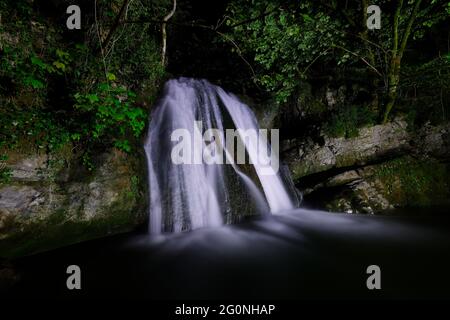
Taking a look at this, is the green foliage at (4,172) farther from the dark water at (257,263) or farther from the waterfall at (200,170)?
the waterfall at (200,170)

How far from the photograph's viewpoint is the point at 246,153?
703 cm

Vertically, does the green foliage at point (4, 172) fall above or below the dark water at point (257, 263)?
above

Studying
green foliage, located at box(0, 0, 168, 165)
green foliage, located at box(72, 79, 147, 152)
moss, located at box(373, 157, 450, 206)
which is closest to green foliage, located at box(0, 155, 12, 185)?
green foliage, located at box(0, 0, 168, 165)

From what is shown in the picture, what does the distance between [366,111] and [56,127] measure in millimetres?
7870

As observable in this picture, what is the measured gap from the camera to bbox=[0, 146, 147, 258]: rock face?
3750mm

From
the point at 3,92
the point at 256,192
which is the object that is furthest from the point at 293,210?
the point at 3,92

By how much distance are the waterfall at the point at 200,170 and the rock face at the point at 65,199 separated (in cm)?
43

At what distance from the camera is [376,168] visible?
6883 mm

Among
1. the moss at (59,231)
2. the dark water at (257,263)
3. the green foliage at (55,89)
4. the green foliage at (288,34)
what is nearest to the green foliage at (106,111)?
the green foliage at (55,89)

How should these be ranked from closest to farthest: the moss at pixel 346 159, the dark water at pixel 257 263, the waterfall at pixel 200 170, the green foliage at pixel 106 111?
1. the dark water at pixel 257 263
2. the green foliage at pixel 106 111
3. the waterfall at pixel 200 170
4. the moss at pixel 346 159

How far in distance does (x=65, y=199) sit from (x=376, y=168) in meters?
7.29

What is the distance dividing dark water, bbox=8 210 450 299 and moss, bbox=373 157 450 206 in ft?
4.12

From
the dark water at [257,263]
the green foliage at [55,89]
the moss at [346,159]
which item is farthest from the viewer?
the moss at [346,159]

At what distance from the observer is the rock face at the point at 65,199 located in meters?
3.75
